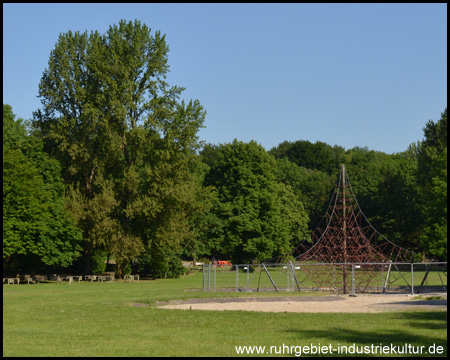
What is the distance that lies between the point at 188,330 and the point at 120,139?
1624 inches

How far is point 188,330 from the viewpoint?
1886 cm

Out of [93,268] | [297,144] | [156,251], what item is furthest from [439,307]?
[297,144]

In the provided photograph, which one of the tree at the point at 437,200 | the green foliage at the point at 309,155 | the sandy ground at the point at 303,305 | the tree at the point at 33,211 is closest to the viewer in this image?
the sandy ground at the point at 303,305

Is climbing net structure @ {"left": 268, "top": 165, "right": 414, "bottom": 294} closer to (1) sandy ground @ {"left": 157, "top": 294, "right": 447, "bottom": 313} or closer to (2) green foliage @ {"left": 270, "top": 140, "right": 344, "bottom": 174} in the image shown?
(1) sandy ground @ {"left": 157, "top": 294, "right": 447, "bottom": 313}

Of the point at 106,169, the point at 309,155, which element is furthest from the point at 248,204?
the point at 309,155

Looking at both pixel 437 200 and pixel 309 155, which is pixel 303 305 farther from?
pixel 309 155

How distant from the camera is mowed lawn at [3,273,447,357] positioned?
15.4 metres

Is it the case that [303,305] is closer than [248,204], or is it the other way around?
[303,305]

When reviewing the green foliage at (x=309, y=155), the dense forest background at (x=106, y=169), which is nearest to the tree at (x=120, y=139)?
the dense forest background at (x=106, y=169)

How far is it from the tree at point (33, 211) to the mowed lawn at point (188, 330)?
27251 millimetres

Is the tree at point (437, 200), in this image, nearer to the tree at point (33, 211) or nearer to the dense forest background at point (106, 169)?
the dense forest background at point (106, 169)

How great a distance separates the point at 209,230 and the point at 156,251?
55.2 ft

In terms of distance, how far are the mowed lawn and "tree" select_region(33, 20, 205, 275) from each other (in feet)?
104

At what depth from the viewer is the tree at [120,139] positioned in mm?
57688
